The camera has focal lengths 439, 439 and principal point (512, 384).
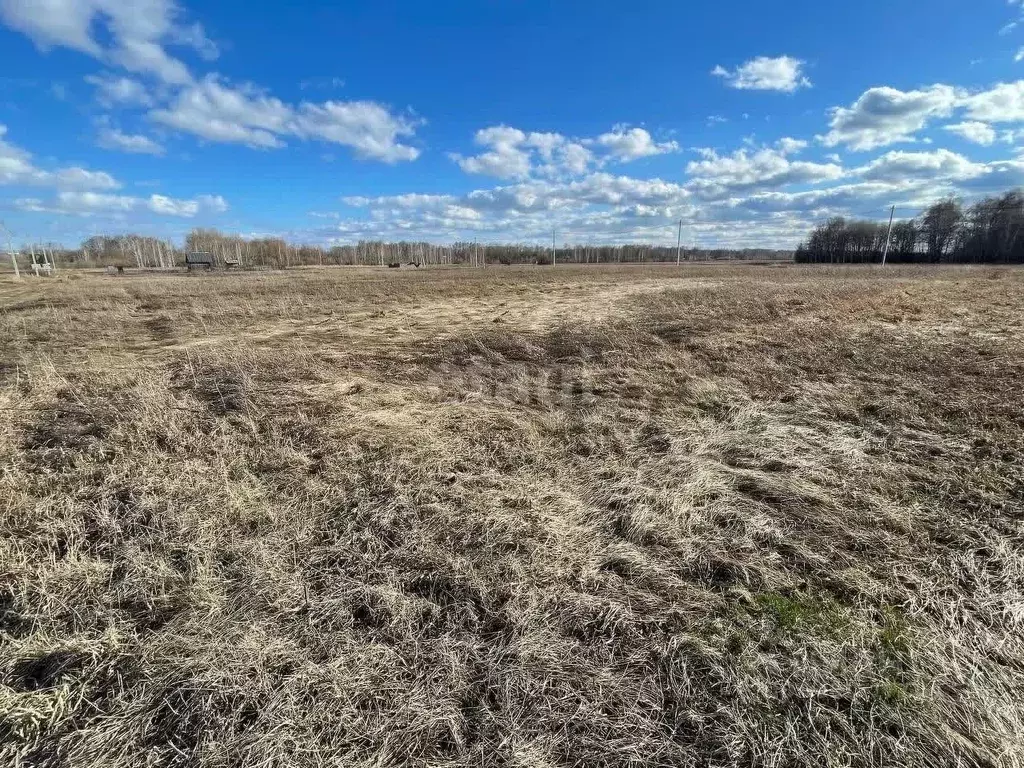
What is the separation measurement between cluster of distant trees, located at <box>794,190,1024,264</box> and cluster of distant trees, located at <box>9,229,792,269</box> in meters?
30.1

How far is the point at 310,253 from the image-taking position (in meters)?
96.0

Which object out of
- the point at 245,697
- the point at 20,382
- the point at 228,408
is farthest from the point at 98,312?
the point at 245,697

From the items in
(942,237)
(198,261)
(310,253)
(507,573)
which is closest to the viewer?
(507,573)

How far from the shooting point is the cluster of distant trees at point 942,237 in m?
63.2

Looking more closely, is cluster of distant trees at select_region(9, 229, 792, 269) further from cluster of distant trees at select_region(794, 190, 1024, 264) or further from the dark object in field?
cluster of distant trees at select_region(794, 190, 1024, 264)

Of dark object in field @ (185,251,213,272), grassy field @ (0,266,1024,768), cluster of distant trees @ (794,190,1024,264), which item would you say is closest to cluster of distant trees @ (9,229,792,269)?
dark object in field @ (185,251,213,272)

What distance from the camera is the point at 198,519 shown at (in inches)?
141

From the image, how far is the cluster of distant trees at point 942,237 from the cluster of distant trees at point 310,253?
30.1 metres

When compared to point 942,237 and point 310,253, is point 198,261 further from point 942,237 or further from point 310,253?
point 942,237

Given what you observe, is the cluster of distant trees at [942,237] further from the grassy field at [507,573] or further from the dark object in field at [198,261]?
the dark object in field at [198,261]

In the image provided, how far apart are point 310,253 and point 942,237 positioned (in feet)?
380

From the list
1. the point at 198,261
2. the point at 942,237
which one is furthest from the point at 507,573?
the point at 942,237

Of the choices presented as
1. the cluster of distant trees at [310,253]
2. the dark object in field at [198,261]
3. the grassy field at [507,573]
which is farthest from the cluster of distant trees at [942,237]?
the dark object in field at [198,261]

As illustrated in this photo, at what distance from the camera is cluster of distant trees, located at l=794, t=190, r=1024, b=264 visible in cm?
6322
